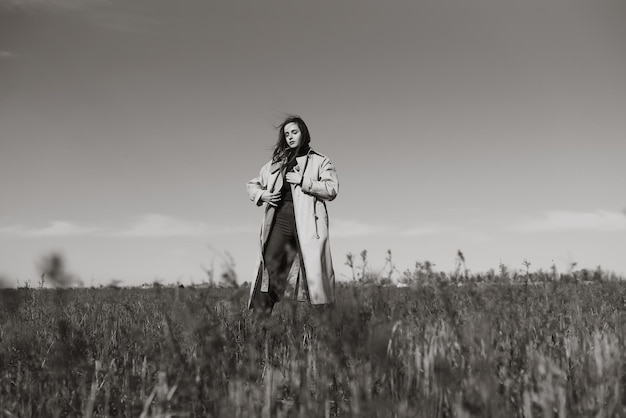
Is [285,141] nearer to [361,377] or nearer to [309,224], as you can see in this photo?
[309,224]

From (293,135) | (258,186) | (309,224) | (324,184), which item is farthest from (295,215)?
(293,135)

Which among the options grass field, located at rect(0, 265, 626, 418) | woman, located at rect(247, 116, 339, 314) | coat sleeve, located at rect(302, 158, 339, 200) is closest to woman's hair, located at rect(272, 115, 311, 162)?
woman, located at rect(247, 116, 339, 314)

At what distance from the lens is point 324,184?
15.3 ft

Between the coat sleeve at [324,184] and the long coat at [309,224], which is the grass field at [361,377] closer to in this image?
the long coat at [309,224]

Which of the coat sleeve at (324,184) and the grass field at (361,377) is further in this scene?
the coat sleeve at (324,184)

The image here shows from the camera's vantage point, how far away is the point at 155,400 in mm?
2471

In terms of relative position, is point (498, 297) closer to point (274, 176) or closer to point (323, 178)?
point (323, 178)

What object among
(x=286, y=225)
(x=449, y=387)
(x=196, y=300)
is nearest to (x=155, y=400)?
Answer: (x=196, y=300)

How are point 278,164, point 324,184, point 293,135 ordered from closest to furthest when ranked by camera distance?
point 324,184 < point 293,135 < point 278,164

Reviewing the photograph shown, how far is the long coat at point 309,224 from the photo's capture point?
4.61m

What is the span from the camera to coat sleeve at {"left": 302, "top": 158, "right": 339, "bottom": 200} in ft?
15.1

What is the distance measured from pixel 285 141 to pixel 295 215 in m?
0.82

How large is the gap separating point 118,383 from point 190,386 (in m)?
0.86

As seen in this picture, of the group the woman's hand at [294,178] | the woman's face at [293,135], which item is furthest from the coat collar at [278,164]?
the woman's hand at [294,178]
